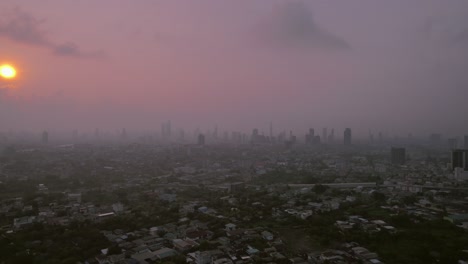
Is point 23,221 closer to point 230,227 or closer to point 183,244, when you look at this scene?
point 183,244

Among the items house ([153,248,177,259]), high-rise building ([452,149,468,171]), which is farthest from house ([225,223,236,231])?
high-rise building ([452,149,468,171])

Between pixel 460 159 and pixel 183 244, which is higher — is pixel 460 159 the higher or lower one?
the higher one

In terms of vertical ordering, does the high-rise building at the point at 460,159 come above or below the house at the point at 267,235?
above

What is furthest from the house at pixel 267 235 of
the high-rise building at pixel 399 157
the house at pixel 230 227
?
the high-rise building at pixel 399 157

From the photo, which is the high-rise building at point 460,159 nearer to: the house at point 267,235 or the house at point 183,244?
the house at point 267,235

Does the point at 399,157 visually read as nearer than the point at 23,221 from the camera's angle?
No

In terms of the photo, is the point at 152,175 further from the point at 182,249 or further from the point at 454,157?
the point at 454,157

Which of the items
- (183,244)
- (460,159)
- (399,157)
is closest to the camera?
(183,244)

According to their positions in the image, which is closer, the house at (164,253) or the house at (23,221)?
the house at (164,253)

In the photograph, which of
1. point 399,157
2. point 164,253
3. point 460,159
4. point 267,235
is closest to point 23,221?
point 164,253

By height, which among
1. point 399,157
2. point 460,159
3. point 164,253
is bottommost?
point 164,253

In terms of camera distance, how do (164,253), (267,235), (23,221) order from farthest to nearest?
1. (23,221)
2. (267,235)
3. (164,253)

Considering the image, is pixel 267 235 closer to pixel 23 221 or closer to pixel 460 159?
pixel 23 221

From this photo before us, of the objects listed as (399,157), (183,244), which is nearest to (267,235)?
(183,244)
